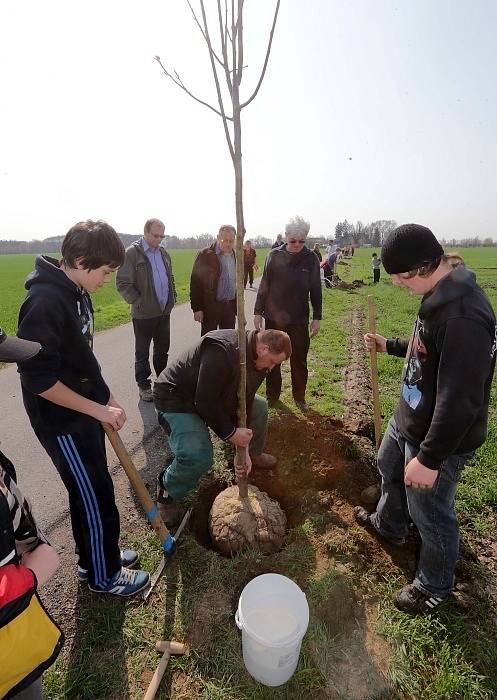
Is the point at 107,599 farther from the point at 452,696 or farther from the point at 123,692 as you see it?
the point at 452,696

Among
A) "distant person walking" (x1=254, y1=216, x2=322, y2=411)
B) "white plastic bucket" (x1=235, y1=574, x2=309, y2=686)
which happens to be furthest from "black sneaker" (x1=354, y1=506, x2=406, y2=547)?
"distant person walking" (x1=254, y1=216, x2=322, y2=411)

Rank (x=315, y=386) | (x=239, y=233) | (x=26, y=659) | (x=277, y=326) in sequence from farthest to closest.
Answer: (x=315, y=386) < (x=277, y=326) < (x=239, y=233) < (x=26, y=659)

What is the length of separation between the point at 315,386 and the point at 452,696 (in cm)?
410

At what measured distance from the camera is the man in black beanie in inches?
73.1

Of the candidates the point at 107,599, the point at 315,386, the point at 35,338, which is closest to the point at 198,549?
the point at 107,599

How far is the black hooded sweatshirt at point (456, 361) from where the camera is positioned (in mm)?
1839

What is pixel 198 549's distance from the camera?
9.30ft

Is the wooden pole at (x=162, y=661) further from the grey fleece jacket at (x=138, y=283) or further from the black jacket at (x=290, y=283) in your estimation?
the grey fleece jacket at (x=138, y=283)

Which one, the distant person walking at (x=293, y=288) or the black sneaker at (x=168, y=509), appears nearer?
the black sneaker at (x=168, y=509)

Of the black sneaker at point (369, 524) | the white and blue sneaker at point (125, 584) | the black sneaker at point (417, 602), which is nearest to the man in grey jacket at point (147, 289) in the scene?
the white and blue sneaker at point (125, 584)

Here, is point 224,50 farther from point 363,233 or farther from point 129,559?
point 363,233

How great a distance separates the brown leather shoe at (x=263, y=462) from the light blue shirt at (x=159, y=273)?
262 cm

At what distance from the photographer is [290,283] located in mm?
4605

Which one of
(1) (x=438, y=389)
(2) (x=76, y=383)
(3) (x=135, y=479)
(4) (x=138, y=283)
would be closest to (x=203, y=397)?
(3) (x=135, y=479)
